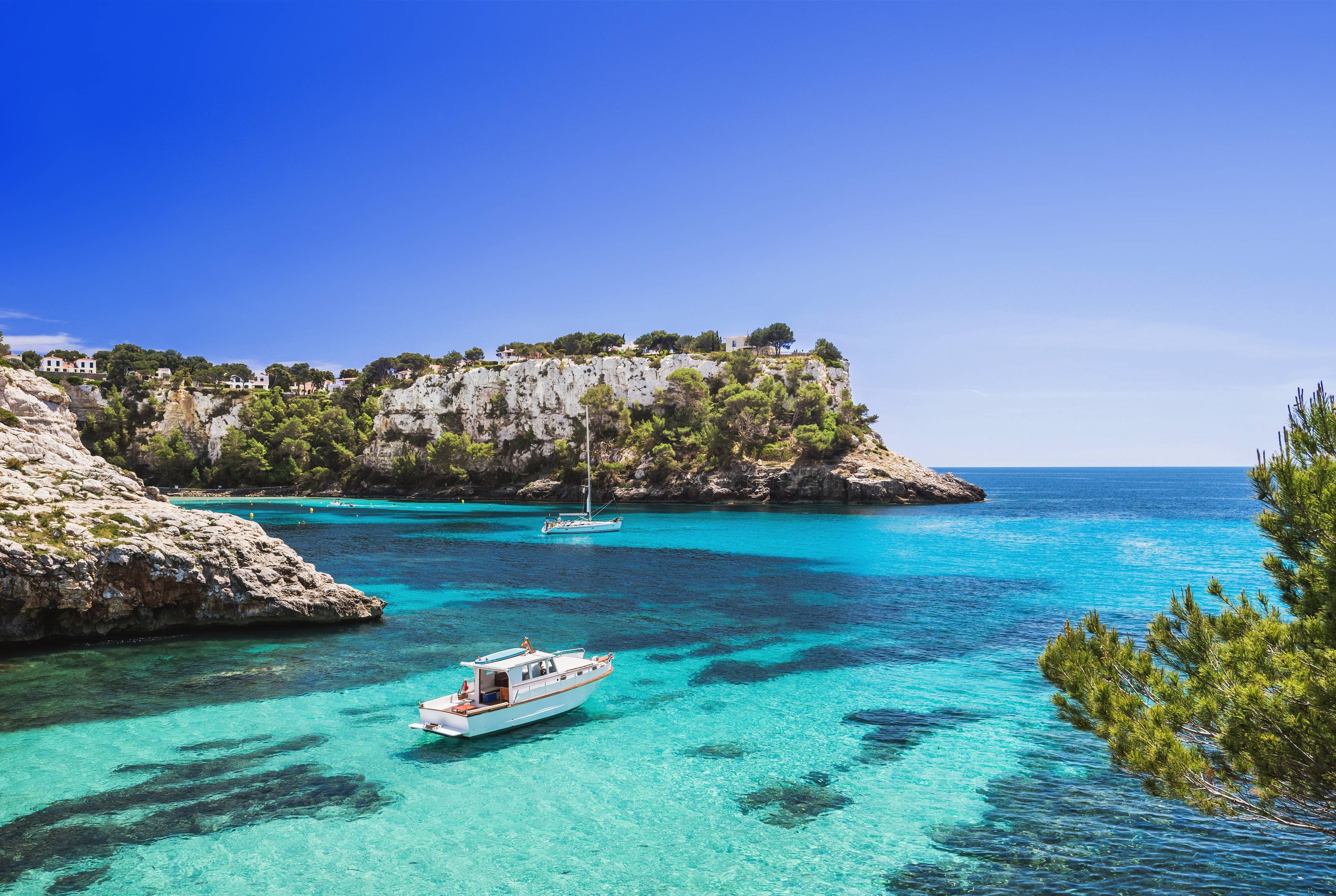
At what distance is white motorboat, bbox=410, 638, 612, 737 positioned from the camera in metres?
16.3

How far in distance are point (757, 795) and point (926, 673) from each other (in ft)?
34.0

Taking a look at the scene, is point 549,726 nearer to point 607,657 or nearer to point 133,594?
point 607,657

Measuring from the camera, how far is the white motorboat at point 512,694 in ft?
53.6

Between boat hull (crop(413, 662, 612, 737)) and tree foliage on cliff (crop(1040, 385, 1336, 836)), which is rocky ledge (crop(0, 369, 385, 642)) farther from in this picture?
tree foliage on cliff (crop(1040, 385, 1336, 836))

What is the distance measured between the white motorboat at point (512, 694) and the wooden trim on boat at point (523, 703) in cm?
1

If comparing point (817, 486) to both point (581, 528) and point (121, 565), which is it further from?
point (121, 565)

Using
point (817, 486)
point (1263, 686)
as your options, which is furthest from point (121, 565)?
point (817, 486)

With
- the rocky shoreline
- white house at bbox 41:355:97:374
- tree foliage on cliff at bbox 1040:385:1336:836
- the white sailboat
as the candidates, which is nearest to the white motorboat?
tree foliage on cliff at bbox 1040:385:1336:836

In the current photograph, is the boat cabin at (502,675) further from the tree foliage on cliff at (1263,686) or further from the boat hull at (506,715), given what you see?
the tree foliage on cliff at (1263,686)

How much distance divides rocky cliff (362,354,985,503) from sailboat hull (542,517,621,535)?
33.4 metres

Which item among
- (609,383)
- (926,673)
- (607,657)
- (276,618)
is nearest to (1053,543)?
(926,673)

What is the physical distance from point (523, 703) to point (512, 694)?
14.7 inches

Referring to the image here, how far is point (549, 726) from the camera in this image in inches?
695

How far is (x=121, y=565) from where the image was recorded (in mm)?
23406
